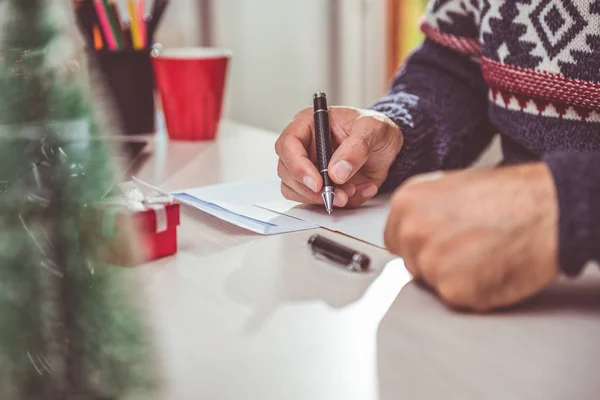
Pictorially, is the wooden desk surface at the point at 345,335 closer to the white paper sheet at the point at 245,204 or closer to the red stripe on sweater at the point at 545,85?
the white paper sheet at the point at 245,204

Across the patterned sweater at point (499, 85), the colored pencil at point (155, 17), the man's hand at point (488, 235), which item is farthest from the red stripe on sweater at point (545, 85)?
the colored pencil at point (155, 17)

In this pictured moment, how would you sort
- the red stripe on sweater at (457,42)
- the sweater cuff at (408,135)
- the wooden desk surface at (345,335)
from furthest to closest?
1. the red stripe on sweater at (457,42)
2. the sweater cuff at (408,135)
3. the wooden desk surface at (345,335)

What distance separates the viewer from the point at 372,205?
79cm

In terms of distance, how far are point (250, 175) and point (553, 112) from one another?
0.41m

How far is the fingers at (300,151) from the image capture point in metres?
0.74

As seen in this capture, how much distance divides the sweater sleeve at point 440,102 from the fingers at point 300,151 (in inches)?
4.8

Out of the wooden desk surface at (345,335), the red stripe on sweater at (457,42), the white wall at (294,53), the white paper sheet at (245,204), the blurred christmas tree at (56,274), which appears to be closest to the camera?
the blurred christmas tree at (56,274)

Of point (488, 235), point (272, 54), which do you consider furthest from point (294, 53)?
point (488, 235)

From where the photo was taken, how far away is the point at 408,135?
2.83 feet

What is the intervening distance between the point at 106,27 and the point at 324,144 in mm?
632

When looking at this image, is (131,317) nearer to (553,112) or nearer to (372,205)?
(372,205)

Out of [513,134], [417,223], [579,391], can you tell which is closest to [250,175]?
[513,134]

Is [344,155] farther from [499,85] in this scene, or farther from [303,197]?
[499,85]

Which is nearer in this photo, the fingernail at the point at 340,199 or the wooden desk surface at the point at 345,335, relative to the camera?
the wooden desk surface at the point at 345,335
